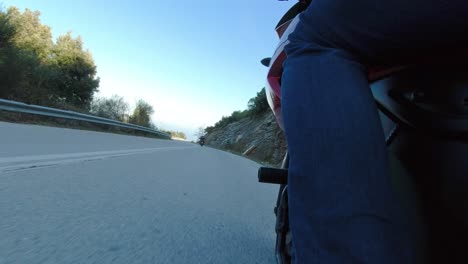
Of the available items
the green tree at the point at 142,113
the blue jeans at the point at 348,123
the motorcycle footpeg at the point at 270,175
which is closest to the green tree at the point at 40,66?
the green tree at the point at 142,113

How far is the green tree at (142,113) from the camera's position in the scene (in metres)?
26.9

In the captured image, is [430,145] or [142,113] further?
[142,113]

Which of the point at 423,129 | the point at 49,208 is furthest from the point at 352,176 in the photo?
the point at 49,208

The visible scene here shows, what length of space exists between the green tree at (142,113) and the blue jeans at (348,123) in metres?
27.4

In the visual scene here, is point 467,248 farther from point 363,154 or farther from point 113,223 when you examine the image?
point 113,223

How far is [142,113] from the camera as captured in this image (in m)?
27.8

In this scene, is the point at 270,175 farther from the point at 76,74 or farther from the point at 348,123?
the point at 76,74

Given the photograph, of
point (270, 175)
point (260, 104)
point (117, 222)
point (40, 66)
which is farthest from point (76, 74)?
point (270, 175)

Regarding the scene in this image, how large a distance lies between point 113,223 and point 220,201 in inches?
44.6

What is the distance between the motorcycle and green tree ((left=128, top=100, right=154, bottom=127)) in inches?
1078

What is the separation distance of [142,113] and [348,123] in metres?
28.8

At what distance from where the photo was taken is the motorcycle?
27.0 inches

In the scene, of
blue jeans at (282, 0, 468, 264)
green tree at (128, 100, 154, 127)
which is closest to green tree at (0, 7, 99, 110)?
green tree at (128, 100, 154, 127)

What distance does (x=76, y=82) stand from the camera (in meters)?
23.1
